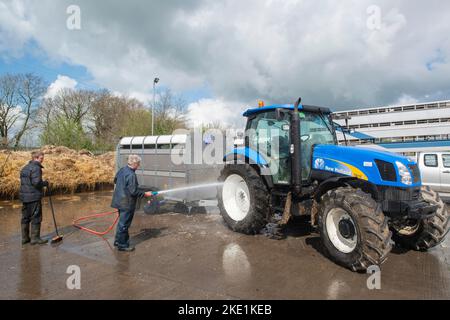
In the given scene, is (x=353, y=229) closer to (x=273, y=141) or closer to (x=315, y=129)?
(x=315, y=129)

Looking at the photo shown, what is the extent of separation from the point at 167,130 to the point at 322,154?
1851cm

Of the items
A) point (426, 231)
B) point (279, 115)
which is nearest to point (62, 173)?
point (279, 115)

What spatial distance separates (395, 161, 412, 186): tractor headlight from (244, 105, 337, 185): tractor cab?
1.39 meters

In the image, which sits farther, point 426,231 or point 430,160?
point 430,160

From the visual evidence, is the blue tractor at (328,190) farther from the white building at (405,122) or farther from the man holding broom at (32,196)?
the white building at (405,122)

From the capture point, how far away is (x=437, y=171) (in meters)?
10.1

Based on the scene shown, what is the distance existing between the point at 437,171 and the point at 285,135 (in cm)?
764

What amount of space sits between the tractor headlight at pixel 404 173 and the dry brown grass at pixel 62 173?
1073cm

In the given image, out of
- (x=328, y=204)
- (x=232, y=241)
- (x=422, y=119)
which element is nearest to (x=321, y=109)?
(x=328, y=204)

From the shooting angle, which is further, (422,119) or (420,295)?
(422,119)

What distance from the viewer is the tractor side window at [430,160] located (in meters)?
10.2

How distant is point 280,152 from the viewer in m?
5.49

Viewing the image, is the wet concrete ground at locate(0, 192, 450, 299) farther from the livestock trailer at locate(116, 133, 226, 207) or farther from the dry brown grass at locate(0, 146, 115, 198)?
the dry brown grass at locate(0, 146, 115, 198)

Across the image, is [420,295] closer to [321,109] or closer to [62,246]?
[321,109]
